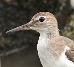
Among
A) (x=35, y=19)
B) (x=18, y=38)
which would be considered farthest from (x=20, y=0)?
(x=35, y=19)

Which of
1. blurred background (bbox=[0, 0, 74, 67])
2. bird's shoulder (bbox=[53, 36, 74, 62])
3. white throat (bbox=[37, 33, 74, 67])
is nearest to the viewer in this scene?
white throat (bbox=[37, 33, 74, 67])

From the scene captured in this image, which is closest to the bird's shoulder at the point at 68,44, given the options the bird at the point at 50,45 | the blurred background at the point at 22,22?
the bird at the point at 50,45

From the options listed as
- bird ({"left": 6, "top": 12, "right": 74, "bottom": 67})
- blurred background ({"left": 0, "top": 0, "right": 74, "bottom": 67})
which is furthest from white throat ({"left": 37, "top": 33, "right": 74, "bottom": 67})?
blurred background ({"left": 0, "top": 0, "right": 74, "bottom": 67})

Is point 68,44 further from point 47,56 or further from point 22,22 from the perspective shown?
point 22,22

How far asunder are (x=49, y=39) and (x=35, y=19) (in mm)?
317

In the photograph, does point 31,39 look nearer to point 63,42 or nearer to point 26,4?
point 26,4

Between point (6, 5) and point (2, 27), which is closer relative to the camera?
point (2, 27)

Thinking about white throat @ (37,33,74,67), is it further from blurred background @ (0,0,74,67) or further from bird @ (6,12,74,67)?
blurred background @ (0,0,74,67)

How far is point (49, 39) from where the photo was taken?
5910mm

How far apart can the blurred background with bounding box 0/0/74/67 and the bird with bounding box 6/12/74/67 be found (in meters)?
4.02

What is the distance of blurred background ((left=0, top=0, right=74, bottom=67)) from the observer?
10133mm

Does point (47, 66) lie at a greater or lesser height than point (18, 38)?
lesser

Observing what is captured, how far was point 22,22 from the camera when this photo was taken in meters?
10.1

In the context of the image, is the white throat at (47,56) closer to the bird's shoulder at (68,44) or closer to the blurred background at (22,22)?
the bird's shoulder at (68,44)
